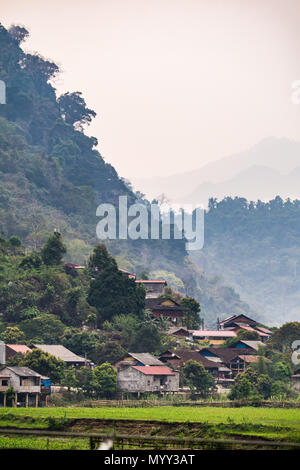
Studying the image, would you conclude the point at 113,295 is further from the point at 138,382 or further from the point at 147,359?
the point at 138,382

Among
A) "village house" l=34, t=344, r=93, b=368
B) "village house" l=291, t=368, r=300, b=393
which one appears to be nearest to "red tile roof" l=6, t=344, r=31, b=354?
"village house" l=34, t=344, r=93, b=368

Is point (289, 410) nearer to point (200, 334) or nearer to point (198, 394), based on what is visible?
point (198, 394)

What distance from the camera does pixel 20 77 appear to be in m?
196

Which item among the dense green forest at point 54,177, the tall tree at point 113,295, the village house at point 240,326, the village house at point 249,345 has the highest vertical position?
A: the dense green forest at point 54,177

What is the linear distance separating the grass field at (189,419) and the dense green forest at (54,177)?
8657 centimetres

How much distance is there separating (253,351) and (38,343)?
22545mm

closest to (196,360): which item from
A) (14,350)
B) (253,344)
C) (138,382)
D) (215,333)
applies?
(138,382)

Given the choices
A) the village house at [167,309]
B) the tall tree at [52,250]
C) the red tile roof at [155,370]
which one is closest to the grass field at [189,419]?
the red tile roof at [155,370]

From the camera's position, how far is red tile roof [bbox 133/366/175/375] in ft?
225

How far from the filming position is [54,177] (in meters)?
175

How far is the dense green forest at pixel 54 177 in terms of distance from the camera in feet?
509

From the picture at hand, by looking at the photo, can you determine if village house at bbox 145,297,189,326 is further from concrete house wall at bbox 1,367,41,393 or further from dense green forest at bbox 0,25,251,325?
dense green forest at bbox 0,25,251,325

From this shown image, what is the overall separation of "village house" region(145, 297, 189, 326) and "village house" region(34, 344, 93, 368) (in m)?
20.4

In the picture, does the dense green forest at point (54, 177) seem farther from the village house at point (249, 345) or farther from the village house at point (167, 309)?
the village house at point (249, 345)
